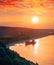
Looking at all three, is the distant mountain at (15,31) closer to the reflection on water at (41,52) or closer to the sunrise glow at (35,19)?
the reflection on water at (41,52)

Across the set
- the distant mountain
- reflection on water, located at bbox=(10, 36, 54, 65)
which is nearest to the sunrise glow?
the distant mountain

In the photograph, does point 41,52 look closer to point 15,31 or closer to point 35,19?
point 35,19

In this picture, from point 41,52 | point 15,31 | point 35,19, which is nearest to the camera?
point 41,52

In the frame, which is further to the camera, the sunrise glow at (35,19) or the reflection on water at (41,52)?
the sunrise glow at (35,19)

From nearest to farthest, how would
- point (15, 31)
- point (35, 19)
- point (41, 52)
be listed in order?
point (41, 52)
point (35, 19)
point (15, 31)

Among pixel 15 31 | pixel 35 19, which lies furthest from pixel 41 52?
pixel 15 31

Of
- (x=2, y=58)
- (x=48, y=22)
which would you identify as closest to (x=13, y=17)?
(x=48, y=22)

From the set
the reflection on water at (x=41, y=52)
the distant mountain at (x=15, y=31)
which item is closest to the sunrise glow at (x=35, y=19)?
the distant mountain at (x=15, y=31)

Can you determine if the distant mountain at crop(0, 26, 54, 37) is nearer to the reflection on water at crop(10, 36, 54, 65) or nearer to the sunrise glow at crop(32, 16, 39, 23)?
the reflection on water at crop(10, 36, 54, 65)
